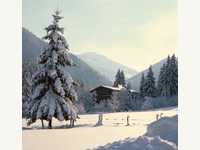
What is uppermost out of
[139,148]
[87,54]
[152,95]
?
[87,54]

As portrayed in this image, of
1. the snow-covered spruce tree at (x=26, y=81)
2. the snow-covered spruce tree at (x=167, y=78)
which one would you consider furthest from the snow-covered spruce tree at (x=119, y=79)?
the snow-covered spruce tree at (x=26, y=81)

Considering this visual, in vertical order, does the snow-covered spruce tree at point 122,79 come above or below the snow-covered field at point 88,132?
above

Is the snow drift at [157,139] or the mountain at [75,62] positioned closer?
the mountain at [75,62]

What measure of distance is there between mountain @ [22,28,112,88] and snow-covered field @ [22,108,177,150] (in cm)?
34

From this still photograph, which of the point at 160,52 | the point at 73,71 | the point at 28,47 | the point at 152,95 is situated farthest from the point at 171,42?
the point at 28,47

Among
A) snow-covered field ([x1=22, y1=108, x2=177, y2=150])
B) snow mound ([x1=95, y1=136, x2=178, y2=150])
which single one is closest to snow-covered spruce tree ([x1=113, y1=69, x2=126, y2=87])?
snow-covered field ([x1=22, y1=108, x2=177, y2=150])

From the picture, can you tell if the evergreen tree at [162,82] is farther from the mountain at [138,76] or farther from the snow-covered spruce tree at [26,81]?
the snow-covered spruce tree at [26,81]

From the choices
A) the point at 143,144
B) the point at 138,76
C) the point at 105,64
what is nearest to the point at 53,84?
the point at 105,64

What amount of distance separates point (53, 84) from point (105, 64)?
56 centimetres

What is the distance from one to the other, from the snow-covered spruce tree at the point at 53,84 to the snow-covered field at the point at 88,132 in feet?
0.31

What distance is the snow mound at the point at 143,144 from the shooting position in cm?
626
